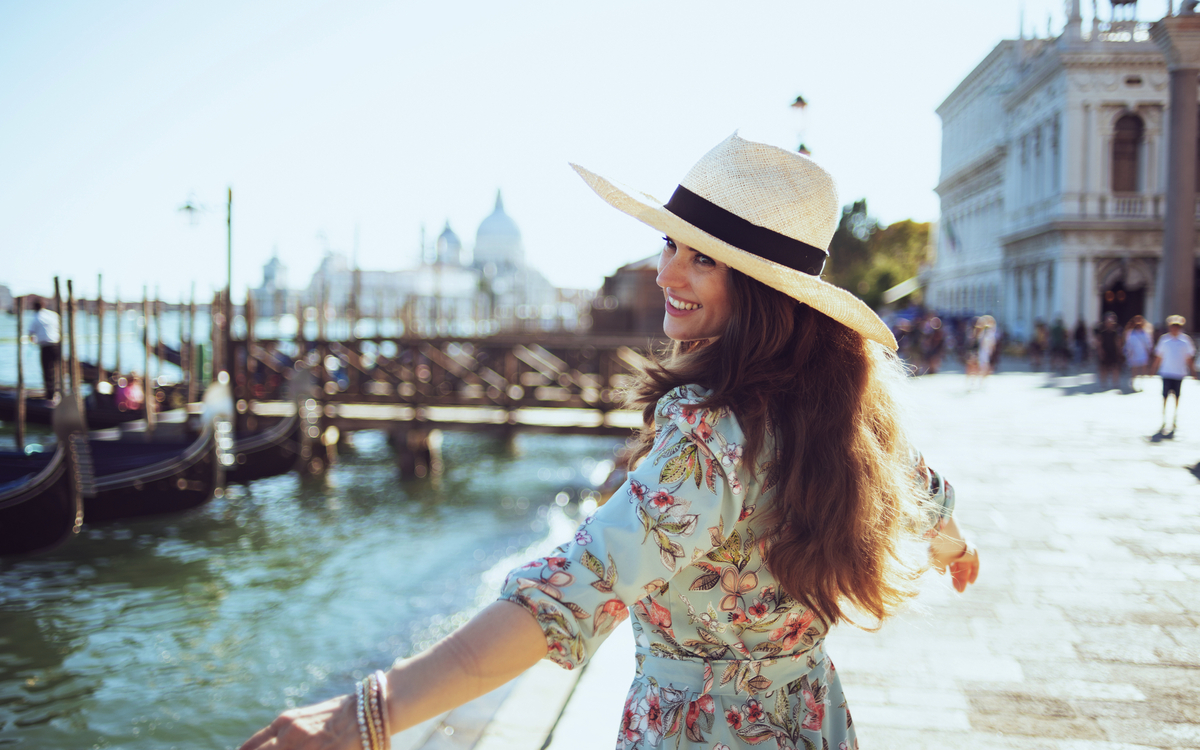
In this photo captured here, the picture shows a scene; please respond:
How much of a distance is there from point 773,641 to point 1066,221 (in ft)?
98.0

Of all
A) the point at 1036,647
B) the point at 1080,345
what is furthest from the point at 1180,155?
the point at 1036,647

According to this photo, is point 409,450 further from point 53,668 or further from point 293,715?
point 293,715

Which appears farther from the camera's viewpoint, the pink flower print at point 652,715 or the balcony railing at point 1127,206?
the balcony railing at point 1127,206

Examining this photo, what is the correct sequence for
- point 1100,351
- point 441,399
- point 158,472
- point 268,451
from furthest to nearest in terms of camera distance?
point 1100,351 < point 441,399 < point 268,451 < point 158,472

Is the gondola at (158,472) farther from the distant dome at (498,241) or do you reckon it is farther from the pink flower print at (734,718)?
the distant dome at (498,241)

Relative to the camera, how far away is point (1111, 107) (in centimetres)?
2683

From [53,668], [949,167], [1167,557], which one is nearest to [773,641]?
[1167,557]

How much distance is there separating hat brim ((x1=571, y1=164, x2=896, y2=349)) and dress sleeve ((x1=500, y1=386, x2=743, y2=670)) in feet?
0.66

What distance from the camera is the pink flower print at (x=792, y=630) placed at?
1183mm

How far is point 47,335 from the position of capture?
12.6 meters

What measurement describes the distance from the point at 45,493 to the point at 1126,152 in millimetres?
30749

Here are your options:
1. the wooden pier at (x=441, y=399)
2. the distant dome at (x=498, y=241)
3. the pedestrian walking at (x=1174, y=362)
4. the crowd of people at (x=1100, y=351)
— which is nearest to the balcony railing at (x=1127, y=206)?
the crowd of people at (x=1100, y=351)

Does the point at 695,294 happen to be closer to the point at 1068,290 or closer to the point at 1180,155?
the point at 1180,155

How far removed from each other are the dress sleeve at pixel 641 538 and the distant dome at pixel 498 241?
121 meters
